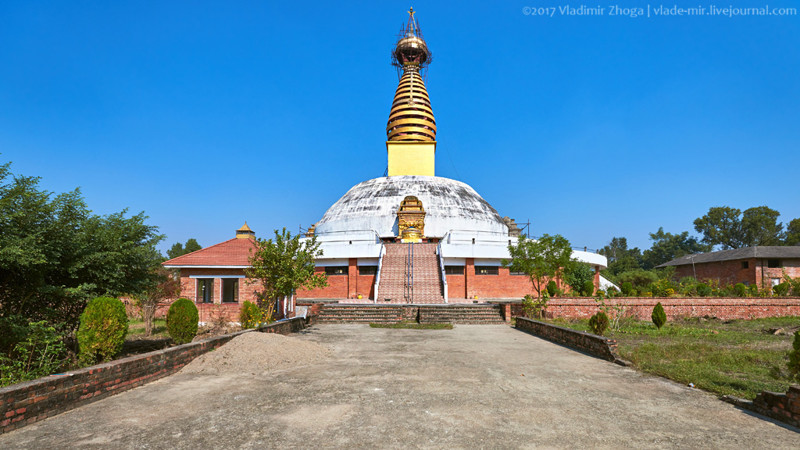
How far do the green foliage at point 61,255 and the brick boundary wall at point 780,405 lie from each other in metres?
12.1

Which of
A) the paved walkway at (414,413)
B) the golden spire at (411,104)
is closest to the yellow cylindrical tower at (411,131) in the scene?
the golden spire at (411,104)

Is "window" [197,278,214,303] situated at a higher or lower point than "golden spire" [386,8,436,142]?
lower

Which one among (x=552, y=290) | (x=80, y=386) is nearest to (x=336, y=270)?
(x=552, y=290)

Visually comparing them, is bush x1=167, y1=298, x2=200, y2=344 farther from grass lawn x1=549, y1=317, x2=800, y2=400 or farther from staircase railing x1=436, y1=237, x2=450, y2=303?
staircase railing x1=436, y1=237, x2=450, y2=303

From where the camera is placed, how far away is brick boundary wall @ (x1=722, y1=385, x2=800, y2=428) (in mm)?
5887

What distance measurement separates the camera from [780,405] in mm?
6105

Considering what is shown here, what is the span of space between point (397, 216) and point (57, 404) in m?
30.2

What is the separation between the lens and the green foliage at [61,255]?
8328mm

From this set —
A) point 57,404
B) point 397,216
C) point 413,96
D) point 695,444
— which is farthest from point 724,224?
point 57,404

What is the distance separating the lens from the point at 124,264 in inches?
442

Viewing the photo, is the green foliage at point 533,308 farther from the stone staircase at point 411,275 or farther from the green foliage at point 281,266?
the green foliage at point 281,266

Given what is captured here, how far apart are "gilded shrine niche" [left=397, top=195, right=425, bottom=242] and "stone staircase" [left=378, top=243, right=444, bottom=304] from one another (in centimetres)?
387

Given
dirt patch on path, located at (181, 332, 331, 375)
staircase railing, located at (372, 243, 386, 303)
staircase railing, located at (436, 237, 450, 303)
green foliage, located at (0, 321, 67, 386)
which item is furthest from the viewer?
staircase railing, located at (372, 243, 386, 303)

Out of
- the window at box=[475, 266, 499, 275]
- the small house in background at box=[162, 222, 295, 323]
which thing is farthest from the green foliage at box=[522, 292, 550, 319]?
the small house in background at box=[162, 222, 295, 323]
